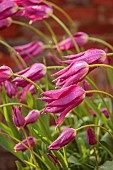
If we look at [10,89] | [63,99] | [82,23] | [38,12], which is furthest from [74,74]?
[82,23]

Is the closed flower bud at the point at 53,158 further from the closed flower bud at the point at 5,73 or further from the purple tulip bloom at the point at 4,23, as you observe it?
the purple tulip bloom at the point at 4,23

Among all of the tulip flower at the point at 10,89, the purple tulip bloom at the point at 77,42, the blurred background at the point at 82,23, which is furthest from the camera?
the blurred background at the point at 82,23

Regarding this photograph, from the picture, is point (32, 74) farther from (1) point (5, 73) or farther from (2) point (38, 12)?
(2) point (38, 12)

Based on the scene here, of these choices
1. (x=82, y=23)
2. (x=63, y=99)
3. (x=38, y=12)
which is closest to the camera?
(x=63, y=99)

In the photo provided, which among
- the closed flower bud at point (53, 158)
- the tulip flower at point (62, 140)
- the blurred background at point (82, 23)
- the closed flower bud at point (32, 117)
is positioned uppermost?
the closed flower bud at point (32, 117)

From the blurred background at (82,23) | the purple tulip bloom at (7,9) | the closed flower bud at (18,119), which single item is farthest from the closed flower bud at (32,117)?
the blurred background at (82,23)

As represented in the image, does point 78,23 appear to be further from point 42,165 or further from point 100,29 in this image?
point 42,165
